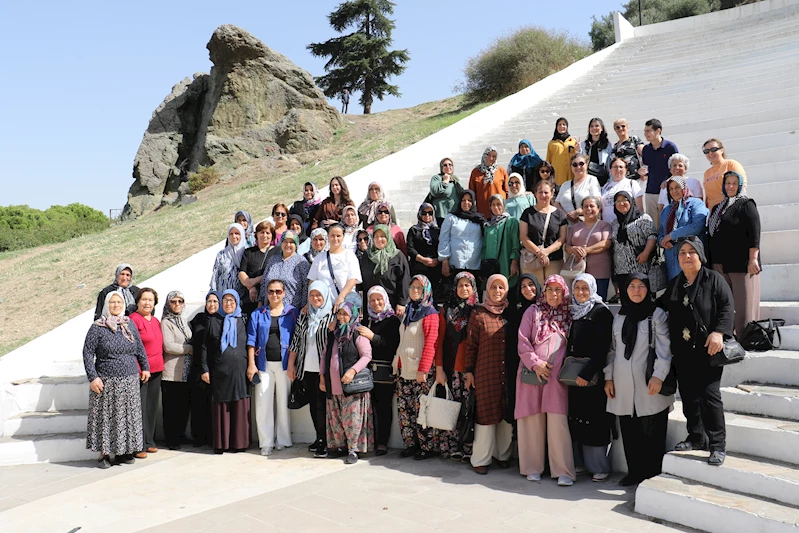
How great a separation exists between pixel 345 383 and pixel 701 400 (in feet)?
9.78

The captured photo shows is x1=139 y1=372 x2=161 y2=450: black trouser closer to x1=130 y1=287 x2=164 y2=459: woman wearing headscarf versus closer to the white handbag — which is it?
x1=130 y1=287 x2=164 y2=459: woman wearing headscarf

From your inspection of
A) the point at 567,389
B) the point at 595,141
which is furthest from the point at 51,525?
the point at 595,141

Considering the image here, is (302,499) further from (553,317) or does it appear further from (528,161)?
(528,161)

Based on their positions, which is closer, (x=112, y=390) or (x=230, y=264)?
(x=112, y=390)

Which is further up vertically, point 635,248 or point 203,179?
point 203,179

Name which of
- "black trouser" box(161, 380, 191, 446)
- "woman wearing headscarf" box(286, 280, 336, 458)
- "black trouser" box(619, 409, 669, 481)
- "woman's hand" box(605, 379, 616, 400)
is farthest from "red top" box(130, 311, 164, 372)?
"black trouser" box(619, 409, 669, 481)

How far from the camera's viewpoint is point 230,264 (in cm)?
759

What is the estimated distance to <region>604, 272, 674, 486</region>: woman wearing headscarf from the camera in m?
4.99

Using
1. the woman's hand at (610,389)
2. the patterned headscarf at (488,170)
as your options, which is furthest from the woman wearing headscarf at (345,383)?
the patterned headscarf at (488,170)

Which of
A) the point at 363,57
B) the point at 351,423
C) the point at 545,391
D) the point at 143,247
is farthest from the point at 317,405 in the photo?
the point at 363,57

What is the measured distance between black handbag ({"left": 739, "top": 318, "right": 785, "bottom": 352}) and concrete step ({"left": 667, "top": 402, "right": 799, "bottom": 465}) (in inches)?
21.6

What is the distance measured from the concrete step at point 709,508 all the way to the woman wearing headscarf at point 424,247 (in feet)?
10.6

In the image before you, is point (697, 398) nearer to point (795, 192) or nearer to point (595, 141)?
point (795, 192)

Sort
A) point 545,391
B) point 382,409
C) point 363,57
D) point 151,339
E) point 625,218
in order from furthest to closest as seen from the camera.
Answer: point 363,57, point 151,339, point 382,409, point 625,218, point 545,391
